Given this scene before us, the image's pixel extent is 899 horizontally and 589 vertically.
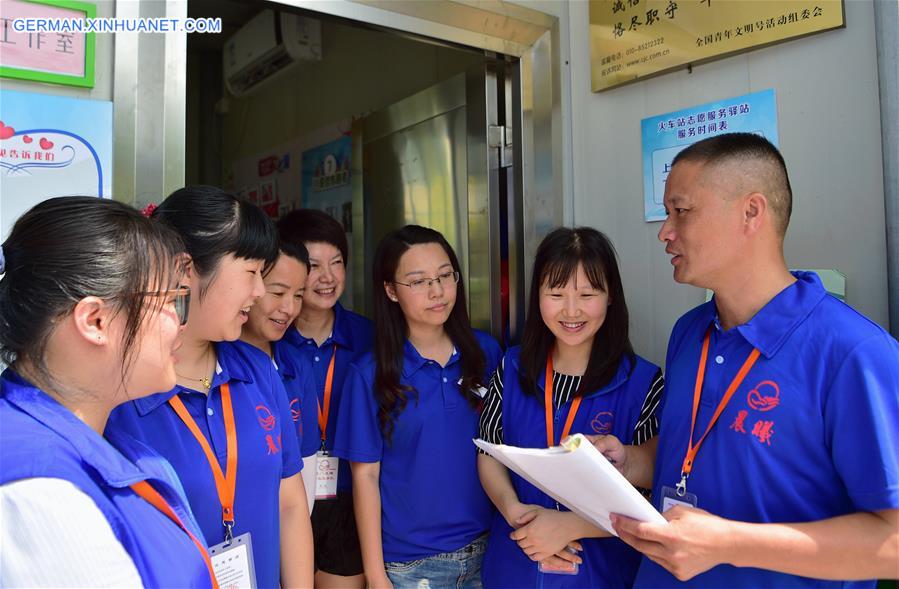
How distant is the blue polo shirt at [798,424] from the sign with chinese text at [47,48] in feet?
5.18

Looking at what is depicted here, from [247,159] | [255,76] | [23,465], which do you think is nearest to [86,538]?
[23,465]

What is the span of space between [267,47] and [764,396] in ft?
11.4

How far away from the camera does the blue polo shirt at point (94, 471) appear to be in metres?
0.84

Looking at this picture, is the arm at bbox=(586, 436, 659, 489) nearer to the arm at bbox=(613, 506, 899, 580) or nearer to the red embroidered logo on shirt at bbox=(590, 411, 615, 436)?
the red embroidered logo on shirt at bbox=(590, 411, 615, 436)

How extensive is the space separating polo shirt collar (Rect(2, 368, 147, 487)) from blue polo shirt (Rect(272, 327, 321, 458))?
101 cm

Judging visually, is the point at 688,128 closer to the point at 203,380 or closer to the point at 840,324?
the point at 840,324

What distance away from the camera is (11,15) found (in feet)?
4.68

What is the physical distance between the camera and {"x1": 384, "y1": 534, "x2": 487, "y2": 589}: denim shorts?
5.95ft

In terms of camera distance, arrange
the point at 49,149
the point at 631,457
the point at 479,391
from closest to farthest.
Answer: the point at 49,149 → the point at 631,457 → the point at 479,391

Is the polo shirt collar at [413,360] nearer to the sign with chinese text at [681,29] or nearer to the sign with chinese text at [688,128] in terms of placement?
the sign with chinese text at [688,128]

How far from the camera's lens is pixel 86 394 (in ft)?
3.27

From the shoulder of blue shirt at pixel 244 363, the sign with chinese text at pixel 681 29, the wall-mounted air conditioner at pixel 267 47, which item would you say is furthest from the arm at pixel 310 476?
the wall-mounted air conditioner at pixel 267 47

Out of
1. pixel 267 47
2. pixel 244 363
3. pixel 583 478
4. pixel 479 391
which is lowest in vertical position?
pixel 583 478

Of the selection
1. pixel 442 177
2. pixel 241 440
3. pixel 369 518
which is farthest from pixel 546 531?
pixel 442 177
